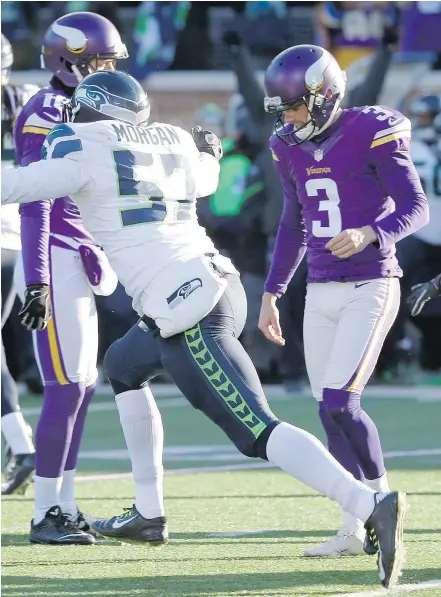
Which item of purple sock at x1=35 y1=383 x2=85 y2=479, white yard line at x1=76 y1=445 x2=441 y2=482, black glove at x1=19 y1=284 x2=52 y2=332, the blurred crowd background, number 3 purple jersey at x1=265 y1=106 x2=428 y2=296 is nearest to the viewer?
number 3 purple jersey at x1=265 y1=106 x2=428 y2=296

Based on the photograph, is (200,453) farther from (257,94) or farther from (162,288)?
(257,94)

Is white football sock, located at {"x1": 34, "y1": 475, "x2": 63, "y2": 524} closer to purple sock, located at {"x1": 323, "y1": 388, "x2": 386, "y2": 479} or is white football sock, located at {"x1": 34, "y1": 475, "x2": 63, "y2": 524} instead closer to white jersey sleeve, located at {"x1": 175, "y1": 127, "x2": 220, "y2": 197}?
purple sock, located at {"x1": 323, "y1": 388, "x2": 386, "y2": 479}

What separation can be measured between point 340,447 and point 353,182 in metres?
0.91

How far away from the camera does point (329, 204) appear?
186 inches

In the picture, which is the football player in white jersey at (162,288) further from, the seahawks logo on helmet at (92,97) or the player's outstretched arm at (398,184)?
the player's outstretched arm at (398,184)

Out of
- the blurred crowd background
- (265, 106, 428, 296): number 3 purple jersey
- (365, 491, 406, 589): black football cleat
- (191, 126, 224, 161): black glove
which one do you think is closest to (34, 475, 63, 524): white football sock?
(265, 106, 428, 296): number 3 purple jersey

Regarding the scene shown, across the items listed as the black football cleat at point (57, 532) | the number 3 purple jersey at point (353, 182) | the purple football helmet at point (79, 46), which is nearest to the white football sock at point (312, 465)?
the number 3 purple jersey at point (353, 182)

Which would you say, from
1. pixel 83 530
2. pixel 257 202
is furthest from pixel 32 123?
pixel 257 202

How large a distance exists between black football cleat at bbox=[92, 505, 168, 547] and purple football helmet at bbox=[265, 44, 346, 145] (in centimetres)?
138

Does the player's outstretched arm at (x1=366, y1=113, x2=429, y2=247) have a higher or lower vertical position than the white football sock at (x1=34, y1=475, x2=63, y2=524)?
higher

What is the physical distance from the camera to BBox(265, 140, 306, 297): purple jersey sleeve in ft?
16.1

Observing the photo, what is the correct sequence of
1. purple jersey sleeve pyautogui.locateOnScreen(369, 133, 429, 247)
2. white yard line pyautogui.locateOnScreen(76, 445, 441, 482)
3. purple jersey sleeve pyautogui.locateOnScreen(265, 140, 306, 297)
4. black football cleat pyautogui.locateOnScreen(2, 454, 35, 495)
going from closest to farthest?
purple jersey sleeve pyautogui.locateOnScreen(369, 133, 429, 247), purple jersey sleeve pyautogui.locateOnScreen(265, 140, 306, 297), black football cleat pyautogui.locateOnScreen(2, 454, 35, 495), white yard line pyautogui.locateOnScreen(76, 445, 441, 482)

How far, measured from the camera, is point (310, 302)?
482 cm

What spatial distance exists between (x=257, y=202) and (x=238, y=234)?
36 centimetres
